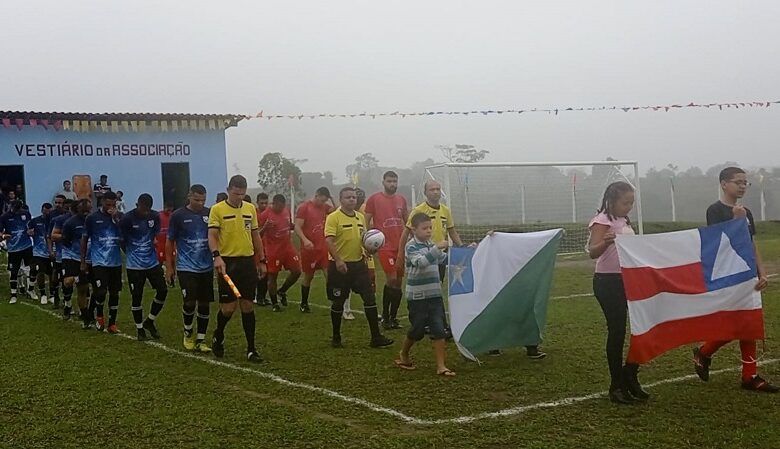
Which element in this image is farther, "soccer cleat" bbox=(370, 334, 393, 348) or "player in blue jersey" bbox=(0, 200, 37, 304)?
"player in blue jersey" bbox=(0, 200, 37, 304)

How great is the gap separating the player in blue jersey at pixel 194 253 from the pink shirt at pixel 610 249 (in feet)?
15.0

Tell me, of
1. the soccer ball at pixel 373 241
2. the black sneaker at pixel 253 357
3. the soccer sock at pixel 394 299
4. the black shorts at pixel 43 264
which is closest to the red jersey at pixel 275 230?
the soccer sock at pixel 394 299

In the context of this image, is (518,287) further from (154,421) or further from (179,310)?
(179,310)

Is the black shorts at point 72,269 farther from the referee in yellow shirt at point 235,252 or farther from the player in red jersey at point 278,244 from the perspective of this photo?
the referee in yellow shirt at point 235,252

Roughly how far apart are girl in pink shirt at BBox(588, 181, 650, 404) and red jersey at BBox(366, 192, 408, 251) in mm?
4642

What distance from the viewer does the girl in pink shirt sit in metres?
6.62

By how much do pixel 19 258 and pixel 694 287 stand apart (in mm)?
12787

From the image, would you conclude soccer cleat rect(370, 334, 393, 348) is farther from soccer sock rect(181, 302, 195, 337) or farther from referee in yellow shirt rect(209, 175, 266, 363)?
soccer sock rect(181, 302, 195, 337)

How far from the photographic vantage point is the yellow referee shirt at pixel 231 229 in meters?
8.91

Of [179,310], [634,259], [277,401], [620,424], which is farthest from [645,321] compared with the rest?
[179,310]

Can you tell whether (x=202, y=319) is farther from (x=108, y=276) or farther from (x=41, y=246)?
(x=41, y=246)

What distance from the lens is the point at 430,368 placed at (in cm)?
819

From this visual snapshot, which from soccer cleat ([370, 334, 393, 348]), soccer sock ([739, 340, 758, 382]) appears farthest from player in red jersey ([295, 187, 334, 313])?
soccer sock ([739, 340, 758, 382])

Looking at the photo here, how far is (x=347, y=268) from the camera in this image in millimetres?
9586
